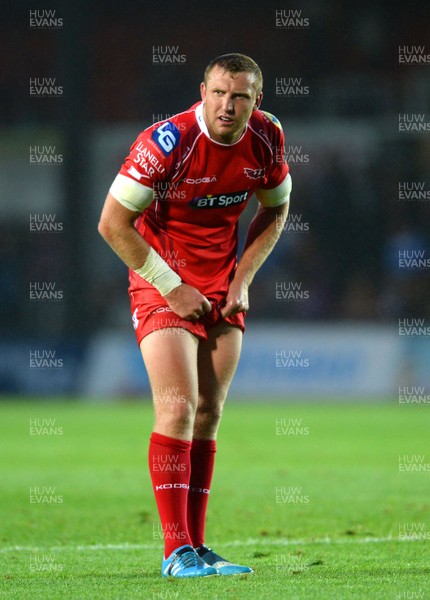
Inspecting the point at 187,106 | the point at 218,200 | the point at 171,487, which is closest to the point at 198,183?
the point at 218,200

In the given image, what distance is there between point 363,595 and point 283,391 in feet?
45.2

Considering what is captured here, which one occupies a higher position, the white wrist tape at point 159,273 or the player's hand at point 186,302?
the white wrist tape at point 159,273

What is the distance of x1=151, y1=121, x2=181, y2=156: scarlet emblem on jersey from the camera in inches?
203

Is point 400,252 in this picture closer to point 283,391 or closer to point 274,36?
point 283,391

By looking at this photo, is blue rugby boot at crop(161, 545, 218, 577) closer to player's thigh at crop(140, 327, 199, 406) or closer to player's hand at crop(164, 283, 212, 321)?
player's thigh at crop(140, 327, 199, 406)

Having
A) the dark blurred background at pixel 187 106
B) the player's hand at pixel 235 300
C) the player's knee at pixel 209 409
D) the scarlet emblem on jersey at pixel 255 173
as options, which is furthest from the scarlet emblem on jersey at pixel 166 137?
the dark blurred background at pixel 187 106

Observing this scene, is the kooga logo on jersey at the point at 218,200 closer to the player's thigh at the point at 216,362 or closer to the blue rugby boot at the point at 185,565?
the player's thigh at the point at 216,362

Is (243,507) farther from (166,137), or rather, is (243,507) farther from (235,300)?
(166,137)

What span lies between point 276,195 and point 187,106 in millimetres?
17239

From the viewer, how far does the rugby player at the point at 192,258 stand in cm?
515

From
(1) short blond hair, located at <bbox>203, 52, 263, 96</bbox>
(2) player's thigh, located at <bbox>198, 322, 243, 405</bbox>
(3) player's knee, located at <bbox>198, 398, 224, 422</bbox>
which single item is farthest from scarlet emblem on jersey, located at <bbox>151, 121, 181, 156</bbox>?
(3) player's knee, located at <bbox>198, 398, 224, 422</bbox>

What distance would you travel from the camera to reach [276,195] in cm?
582

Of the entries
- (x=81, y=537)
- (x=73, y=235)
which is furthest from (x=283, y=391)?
(x=81, y=537)

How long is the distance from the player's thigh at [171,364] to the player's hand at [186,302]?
0.08 metres
